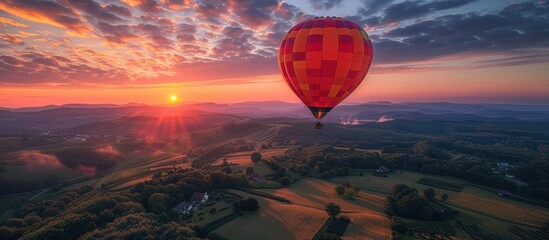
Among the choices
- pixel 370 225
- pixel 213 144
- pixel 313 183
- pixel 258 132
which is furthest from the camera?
pixel 258 132

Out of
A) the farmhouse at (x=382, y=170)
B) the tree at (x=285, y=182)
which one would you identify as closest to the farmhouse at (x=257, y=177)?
the tree at (x=285, y=182)

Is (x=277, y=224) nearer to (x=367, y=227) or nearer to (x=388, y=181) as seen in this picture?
(x=367, y=227)

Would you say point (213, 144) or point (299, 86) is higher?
point (299, 86)

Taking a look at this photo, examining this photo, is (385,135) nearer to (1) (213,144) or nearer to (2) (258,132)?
(2) (258,132)

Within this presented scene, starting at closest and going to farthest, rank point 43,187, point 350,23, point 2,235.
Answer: point 350,23, point 2,235, point 43,187

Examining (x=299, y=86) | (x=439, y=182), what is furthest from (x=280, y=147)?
(x=299, y=86)

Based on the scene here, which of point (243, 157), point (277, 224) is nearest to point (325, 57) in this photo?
point (277, 224)

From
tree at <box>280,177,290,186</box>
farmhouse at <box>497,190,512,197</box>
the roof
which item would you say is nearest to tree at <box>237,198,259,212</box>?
the roof
